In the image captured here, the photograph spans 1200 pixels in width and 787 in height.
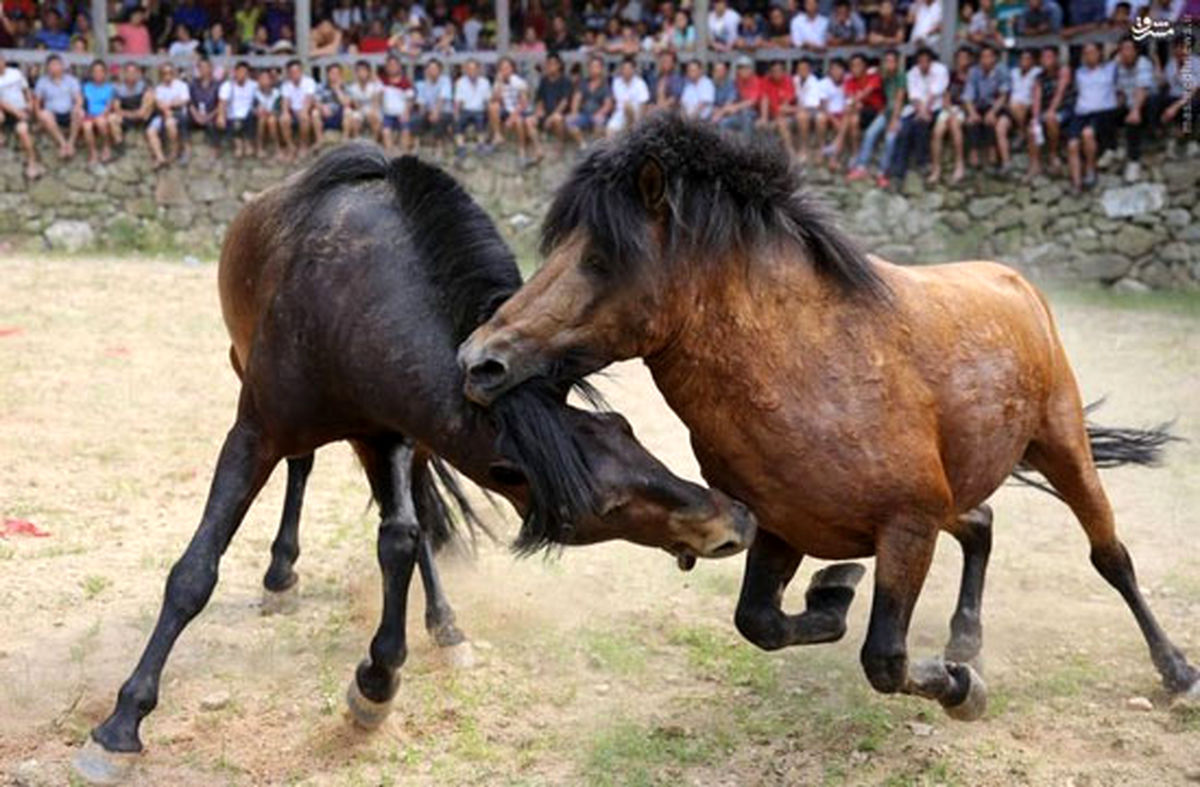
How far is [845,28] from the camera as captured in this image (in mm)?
16562

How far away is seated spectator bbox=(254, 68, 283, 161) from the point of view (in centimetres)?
1739

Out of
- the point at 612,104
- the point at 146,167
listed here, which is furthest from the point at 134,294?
the point at 612,104

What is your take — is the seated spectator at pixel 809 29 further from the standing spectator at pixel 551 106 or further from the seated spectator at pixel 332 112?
the seated spectator at pixel 332 112

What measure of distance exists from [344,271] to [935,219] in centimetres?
1179

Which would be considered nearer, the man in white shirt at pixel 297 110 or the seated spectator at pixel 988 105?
the seated spectator at pixel 988 105

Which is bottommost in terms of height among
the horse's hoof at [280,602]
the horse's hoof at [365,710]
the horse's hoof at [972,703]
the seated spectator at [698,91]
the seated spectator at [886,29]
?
the horse's hoof at [280,602]

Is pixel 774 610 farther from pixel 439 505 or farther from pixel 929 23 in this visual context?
pixel 929 23

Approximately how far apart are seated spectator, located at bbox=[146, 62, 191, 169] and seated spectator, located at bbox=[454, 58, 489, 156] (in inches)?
130

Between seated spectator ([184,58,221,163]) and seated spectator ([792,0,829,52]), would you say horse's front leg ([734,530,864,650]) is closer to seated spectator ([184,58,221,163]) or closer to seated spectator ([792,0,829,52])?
seated spectator ([792,0,829,52])

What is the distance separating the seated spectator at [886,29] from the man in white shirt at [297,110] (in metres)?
6.41

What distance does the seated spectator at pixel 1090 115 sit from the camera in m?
14.2

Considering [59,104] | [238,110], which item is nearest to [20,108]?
[59,104]

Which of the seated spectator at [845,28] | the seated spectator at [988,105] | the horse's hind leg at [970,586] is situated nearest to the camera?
the horse's hind leg at [970,586]

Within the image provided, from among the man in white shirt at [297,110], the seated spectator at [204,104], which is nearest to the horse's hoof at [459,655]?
the man in white shirt at [297,110]
